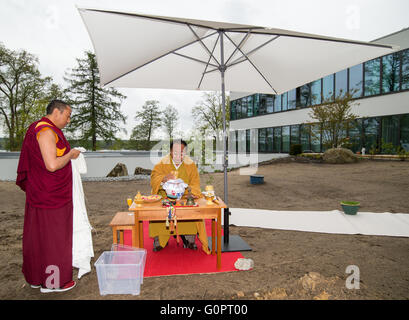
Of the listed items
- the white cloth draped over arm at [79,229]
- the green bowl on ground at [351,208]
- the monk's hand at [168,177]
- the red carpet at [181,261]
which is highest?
the monk's hand at [168,177]

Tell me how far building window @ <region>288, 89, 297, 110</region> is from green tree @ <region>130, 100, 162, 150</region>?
1555cm

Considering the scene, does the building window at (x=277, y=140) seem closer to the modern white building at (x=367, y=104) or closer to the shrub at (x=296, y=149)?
the modern white building at (x=367, y=104)

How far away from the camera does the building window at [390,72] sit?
14797 millimetres

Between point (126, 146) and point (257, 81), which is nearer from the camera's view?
point (257, 81)

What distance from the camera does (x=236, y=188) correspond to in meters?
9.13

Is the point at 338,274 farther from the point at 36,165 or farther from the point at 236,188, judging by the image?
the point at 236,188

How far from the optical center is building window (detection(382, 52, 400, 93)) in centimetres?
1480

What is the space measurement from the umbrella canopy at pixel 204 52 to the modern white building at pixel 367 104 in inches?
490

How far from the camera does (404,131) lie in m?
14.3

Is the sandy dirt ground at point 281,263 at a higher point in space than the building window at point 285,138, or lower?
lower

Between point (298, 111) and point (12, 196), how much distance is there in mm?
20597

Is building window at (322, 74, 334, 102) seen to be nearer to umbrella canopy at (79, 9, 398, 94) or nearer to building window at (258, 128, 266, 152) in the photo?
building window at (258, 128, 266, 152)

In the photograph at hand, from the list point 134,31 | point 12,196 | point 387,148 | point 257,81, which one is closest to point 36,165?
point 134,31

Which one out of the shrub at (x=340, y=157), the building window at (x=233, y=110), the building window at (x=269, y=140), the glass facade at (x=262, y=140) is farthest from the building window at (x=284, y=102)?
the shrub at (x=340, y=157)
